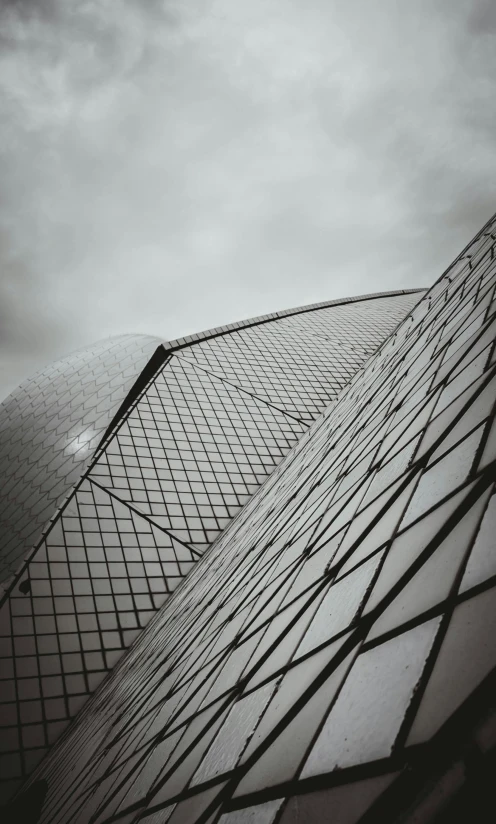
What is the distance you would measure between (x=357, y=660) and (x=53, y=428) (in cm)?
979

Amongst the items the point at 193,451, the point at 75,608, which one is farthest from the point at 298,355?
the point at 75,608

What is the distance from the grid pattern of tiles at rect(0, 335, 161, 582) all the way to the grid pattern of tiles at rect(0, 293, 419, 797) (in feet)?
2.00

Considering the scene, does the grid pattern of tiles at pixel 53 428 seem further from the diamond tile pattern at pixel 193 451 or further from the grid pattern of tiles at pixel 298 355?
the grid pattern of tiles at pixel 298 355

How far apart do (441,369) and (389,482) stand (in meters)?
0.84

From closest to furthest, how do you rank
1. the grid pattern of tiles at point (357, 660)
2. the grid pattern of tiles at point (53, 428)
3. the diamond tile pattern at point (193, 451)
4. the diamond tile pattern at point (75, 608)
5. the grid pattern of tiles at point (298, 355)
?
the grid pattern of tiles at point (357, 660), the diamond tile pattern at point (75, 608), the diamond tile pattern at point (193, 451), the grid pattern of tiles at point (53, 428), the grid pattern of tiles at point (298, 355)

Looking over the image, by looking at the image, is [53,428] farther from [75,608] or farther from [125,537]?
[75,608]

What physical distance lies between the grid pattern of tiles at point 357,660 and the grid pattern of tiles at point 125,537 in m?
1.29

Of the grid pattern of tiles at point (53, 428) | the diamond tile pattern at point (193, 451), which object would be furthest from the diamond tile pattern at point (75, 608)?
the grid pattern of tiles at point (53, 428)

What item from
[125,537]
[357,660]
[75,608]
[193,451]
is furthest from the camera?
[193,451]

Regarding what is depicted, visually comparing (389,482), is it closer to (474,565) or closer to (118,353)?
(474,565)

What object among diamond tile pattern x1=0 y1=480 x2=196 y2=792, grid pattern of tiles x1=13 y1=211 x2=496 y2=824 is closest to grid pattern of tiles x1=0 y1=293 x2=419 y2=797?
diamond tile pattern x1=0 y1=480 x2=196 y2=792

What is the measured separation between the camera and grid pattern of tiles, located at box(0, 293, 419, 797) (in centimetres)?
382

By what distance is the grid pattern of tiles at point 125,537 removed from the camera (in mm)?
3820

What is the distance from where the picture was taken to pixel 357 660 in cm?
87
